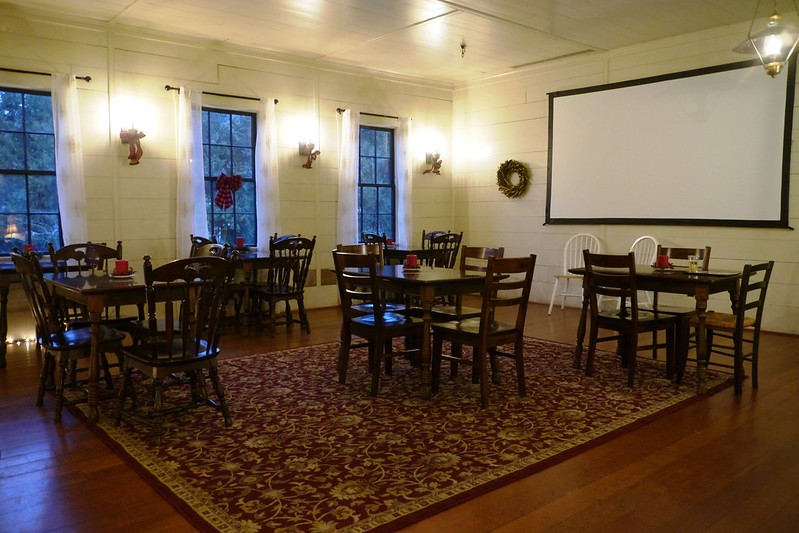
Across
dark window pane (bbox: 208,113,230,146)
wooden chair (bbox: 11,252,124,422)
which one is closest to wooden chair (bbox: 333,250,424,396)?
wooden chair (bbox: 11,252,124,422)

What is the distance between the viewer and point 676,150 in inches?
265

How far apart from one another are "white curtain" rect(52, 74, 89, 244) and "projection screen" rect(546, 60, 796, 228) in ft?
17.5

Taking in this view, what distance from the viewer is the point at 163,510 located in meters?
2.47

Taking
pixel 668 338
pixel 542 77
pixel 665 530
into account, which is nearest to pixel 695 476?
pixel 665 530

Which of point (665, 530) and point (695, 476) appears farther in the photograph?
point (695, 476)

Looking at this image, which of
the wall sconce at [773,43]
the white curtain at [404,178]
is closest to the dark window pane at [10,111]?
the white curtain at [404,178]

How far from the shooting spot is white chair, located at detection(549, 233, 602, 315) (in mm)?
7520

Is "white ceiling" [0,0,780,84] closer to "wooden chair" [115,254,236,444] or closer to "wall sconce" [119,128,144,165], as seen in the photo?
"wall sconce" [119,128,144,165]

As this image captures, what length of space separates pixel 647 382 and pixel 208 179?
4947 mm

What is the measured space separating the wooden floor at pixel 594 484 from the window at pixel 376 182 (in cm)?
508

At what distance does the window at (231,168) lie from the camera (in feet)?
22.7

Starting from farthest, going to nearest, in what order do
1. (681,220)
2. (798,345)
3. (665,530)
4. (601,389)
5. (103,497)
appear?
(681,220)
(798,345)
(601,389)
(103,497)
(665,530)

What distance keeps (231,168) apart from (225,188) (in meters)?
0.45

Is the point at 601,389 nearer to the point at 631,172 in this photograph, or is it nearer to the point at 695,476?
the point at 695,476
